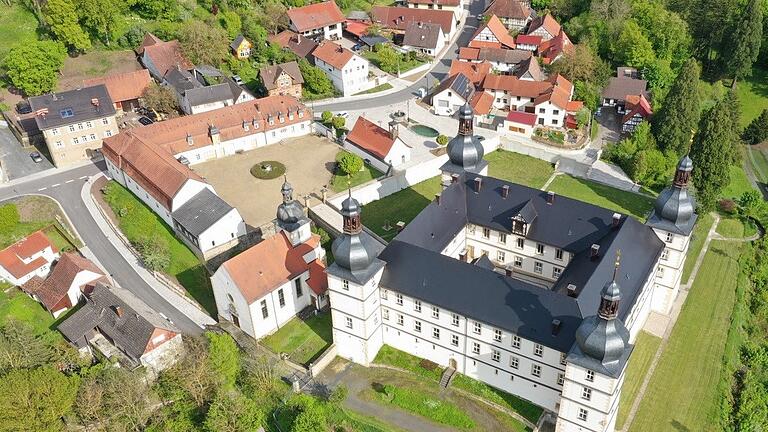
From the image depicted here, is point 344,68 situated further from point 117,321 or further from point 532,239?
point 117,321

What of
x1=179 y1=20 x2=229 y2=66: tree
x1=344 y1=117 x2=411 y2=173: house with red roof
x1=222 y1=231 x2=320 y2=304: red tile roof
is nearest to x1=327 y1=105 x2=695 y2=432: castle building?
x1=222 y1=231 x2=320 y2=304: red tile roof

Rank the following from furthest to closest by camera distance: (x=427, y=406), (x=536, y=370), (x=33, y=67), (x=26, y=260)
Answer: (x=33, y=67), (x=26, y=260), (x=427, y=406), (x=536, y=370)

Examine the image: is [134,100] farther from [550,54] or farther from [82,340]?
[550,54]

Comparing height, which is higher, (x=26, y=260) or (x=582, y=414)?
(x=26, y=260)

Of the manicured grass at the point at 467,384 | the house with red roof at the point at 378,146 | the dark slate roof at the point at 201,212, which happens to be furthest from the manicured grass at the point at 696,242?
the dark slate roof at the point at 201,212

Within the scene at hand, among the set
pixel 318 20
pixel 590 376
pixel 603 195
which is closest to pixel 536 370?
pixel 590 376

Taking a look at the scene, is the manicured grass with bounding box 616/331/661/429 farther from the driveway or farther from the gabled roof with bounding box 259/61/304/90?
the gabled roof with bounding box 259/61/304/90

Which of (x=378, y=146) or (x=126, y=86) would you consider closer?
(x=378, y=146)
